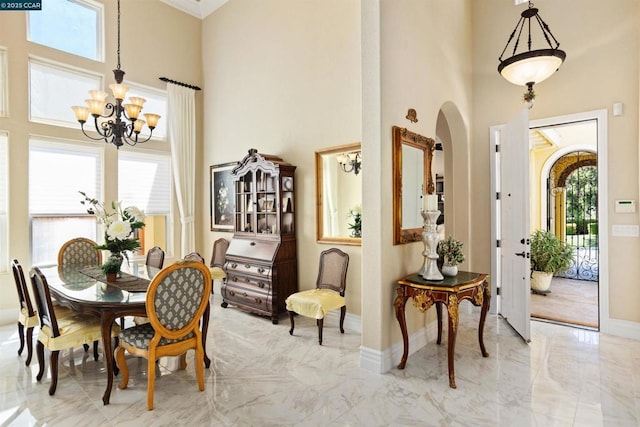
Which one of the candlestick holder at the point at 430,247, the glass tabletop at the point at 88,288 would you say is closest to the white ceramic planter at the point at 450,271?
the candlestick holder at the point at 430,247

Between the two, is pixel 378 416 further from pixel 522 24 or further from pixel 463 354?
pixel 522 24

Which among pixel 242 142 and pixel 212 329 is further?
pixel 242 142

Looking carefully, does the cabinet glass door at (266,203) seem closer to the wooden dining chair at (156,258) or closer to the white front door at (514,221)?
the wooden dining chair at (156,258)

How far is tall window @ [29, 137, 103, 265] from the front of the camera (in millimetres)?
4652

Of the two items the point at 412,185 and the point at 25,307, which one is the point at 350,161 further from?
the point at 25,307

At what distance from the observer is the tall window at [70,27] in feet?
15.4

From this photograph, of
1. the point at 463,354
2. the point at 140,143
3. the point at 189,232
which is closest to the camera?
the point at 463,354

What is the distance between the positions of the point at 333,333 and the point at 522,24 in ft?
14.5

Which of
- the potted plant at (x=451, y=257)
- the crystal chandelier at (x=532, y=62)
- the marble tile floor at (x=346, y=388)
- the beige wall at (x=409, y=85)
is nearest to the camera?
the marble tile floor at (x=346, y=388)

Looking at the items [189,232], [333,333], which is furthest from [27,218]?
[333,333]

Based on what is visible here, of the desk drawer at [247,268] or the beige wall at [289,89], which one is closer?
the beige wall at [289,89]

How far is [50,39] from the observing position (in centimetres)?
475

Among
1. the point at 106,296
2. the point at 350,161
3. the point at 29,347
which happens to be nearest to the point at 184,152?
the point at 350,161

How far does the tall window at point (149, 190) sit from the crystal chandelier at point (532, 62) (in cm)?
526
